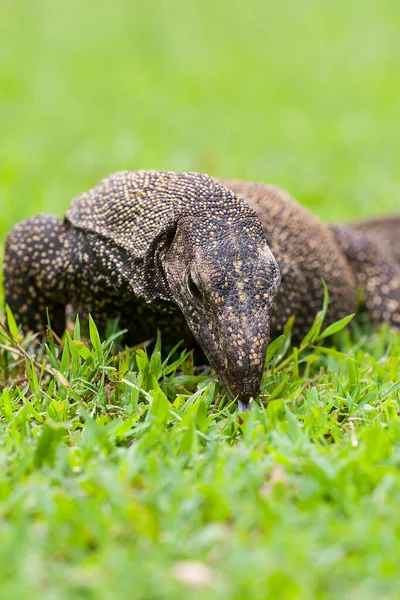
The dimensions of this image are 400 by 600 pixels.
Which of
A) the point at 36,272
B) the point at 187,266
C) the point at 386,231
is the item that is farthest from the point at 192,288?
the point at 386,231

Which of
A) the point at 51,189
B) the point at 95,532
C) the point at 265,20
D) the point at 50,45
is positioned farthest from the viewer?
the point at 265,20

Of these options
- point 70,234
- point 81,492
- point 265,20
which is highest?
point 265,20

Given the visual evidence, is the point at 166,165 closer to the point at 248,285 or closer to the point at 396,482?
the point at 248,285

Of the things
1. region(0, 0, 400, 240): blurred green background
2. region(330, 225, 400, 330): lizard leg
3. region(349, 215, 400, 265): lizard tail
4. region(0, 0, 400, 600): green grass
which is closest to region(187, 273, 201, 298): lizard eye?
region(0, 0, 400, 600): green grass

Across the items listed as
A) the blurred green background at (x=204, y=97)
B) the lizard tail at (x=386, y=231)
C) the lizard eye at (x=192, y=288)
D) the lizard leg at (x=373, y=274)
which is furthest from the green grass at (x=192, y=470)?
the lizard tail at (x=386, y=231)

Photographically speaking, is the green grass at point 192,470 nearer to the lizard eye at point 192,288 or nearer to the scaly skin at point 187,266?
the scaly skin at point 187,266

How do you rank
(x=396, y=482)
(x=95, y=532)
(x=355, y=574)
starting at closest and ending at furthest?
(x=355, y=574), (x=95, y=532), (x=396, y=482)

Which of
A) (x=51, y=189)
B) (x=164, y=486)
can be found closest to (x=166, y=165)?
(x=51, y=189)

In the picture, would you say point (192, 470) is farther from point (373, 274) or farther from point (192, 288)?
point (373, 274)
